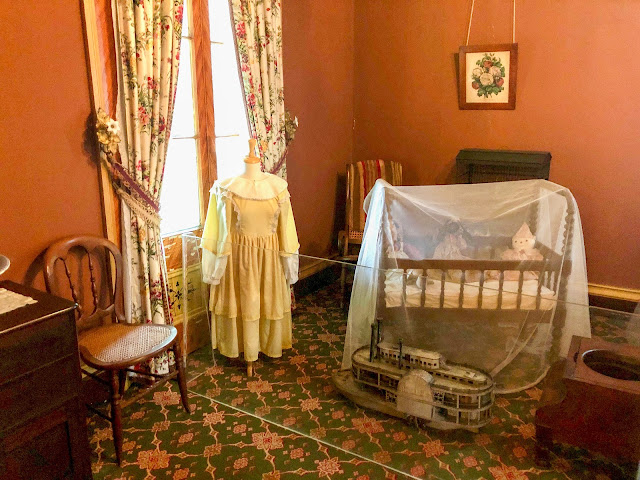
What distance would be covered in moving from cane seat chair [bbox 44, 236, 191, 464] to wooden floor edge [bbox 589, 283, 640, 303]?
3021mm

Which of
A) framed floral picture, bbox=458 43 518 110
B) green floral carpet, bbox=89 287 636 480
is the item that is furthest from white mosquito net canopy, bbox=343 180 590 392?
framed floral picture, bbox=458 43 518 110

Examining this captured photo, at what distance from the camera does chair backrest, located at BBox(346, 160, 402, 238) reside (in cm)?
421

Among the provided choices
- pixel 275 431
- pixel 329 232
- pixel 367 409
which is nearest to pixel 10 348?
pixel 275 431

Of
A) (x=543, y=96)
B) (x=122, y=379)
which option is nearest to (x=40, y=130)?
(x=122, y=379)

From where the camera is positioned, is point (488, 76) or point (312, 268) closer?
point (312, 268)

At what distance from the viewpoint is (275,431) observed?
2.62 m

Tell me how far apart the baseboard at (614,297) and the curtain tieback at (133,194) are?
3.15 metres

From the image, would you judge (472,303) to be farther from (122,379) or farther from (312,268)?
(122,379)

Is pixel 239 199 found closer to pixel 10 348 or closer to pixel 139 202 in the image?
pixel 139 202

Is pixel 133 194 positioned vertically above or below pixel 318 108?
below

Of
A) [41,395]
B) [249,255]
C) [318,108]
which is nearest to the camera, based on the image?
[41,395]

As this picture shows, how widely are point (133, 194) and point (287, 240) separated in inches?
32.5

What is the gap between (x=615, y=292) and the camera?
3930mm

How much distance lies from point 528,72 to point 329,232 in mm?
1951
